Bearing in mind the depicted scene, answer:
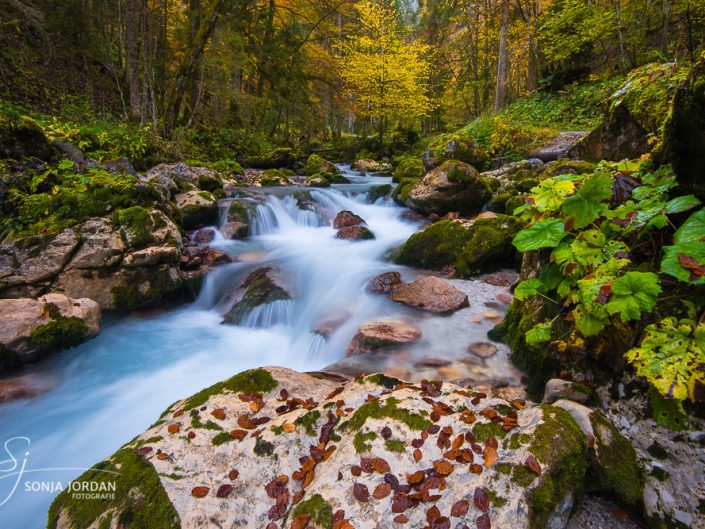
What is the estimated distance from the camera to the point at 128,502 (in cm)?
180

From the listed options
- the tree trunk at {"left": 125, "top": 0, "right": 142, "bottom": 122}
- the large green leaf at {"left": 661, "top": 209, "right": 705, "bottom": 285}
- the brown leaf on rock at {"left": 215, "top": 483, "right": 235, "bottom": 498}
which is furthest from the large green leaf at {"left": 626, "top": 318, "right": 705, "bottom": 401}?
the tree trunk at {"left": 125, "top": 0, "right": 142, "bottom": 122}

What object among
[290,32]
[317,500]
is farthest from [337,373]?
[290,32]

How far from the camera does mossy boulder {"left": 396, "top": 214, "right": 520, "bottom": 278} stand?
599 cm

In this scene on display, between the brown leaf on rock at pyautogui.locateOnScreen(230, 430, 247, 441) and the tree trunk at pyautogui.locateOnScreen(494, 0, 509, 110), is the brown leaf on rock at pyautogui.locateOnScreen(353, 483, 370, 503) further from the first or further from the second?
the tree trunk at pyautogui.locateOnScreen(494, 0, 509, 110)

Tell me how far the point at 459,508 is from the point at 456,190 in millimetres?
7769

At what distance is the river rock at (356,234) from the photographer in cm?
866

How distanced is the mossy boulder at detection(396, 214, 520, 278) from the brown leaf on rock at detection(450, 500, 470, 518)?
4.56 metres

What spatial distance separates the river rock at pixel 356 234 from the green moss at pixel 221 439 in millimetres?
6637

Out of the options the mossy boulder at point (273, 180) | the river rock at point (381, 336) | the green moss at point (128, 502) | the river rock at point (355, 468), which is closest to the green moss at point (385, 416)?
the river rock at point (355, 468)

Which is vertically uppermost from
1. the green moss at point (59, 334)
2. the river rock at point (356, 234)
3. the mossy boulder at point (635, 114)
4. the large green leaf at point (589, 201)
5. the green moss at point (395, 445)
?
the mossy boulder at point (635, 114)

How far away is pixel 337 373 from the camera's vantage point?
12.4 ft

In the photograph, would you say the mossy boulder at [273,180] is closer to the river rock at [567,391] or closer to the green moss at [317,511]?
the river rock at [567,391]

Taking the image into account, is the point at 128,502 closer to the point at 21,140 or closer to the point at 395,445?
the point at 395,445

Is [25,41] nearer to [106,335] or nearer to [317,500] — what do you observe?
[106,335]
